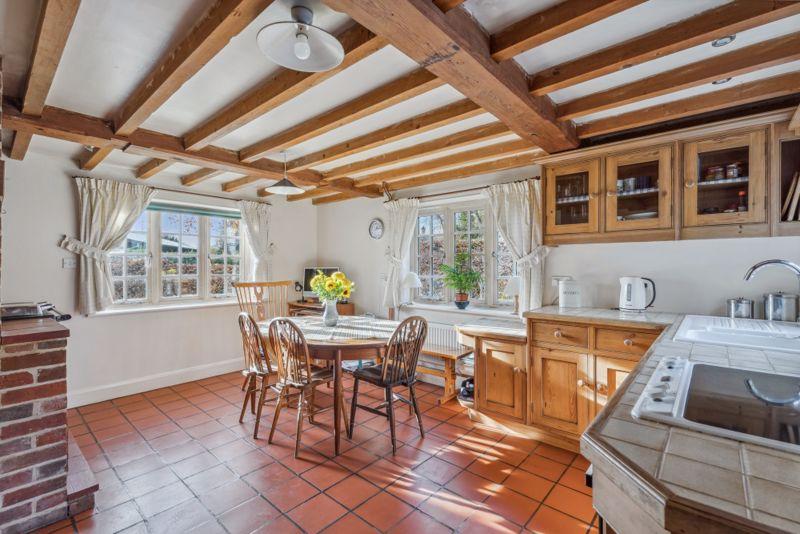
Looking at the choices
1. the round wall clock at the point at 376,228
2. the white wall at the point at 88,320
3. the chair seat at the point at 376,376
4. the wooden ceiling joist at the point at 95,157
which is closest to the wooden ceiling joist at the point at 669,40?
the chair seat at the point at 376,376

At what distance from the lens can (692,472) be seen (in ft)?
2.09

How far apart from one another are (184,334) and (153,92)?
9.79 feet

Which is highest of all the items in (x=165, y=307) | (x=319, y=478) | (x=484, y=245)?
(x=484, y=245)

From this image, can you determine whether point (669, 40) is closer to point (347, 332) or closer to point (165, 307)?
point (347, 332)

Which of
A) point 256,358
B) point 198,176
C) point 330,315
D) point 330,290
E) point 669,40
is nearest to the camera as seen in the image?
point 669,40

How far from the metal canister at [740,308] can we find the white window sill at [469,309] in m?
1.50

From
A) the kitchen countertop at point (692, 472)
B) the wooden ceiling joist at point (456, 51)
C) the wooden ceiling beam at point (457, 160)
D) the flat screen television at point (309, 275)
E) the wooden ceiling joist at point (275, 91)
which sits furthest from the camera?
the flat screen television at point (309, 275)

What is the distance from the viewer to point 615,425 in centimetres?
82

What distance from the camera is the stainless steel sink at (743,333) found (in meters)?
1.54

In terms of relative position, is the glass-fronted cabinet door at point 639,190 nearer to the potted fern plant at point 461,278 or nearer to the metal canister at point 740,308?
the metal canister at point 740,308

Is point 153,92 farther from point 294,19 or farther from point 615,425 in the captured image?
point 615,425

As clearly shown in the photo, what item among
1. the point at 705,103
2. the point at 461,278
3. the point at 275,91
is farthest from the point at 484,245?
the point at 275,91

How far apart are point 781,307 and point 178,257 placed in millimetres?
5166

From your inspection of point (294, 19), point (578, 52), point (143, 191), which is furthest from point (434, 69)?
point (143, 191)
